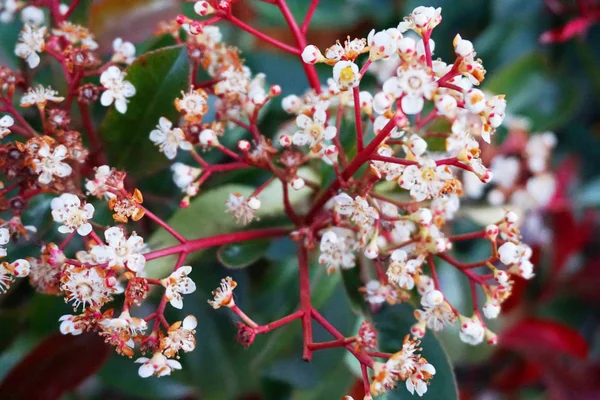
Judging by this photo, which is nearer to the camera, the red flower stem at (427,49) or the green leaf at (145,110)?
the red flower stem at (427,49)

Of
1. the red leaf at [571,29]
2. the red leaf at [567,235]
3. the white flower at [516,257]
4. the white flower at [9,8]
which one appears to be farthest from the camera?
the red leaf at [567,235]

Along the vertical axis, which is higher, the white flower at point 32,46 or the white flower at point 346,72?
the white flower at point 346,72

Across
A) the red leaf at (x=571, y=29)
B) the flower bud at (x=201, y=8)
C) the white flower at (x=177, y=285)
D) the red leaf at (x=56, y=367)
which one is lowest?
the red leaf at (x=56, y=367)

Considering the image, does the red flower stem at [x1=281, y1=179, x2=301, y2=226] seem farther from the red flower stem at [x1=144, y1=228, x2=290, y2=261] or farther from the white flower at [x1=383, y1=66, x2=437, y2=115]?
the white flower at [x1=383, y1=66, x2=437, y2=115]

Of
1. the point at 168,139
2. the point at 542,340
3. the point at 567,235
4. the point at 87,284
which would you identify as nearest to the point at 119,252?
the point at 87,284

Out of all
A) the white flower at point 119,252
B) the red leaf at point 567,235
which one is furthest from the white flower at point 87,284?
the red leaf at point 567,235

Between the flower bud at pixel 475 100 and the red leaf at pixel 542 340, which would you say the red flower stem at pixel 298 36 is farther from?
the red leaf at pixel 542 340

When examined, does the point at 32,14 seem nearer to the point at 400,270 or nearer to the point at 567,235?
the point at 400,270
